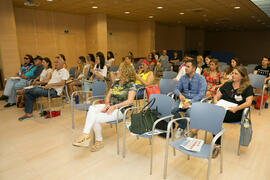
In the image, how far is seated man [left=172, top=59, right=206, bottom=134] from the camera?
11.0ft

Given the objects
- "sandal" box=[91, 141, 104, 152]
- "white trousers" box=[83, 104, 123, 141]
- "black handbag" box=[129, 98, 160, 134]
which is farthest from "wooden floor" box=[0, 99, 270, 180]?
"black handbag" box=[129, 98, 160, 134]

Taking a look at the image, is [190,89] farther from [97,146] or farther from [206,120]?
[97,146]

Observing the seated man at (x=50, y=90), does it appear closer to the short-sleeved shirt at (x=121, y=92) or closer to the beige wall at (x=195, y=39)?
the short-sleeved shirt at (x=121, y=92)

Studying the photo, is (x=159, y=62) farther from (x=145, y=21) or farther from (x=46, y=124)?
(x=46, y=124)

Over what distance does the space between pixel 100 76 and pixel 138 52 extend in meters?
9.87

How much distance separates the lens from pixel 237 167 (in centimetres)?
268

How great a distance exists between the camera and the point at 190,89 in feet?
11.6

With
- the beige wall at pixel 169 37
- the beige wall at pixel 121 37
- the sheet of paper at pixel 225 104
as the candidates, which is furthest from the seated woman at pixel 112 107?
the beige wall at pixel 169 37

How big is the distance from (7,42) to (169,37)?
13626mm

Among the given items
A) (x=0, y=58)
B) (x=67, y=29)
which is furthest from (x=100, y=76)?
(x=67, y=29)

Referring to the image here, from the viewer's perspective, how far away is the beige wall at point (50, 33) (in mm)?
9086

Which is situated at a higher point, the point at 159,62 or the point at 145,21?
the point at 145,21

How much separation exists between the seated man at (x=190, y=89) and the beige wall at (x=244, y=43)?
22652 mm

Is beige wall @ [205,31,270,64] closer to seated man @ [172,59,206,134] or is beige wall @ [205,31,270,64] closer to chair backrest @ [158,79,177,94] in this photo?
chair backrest @ [158,79,177,94]
